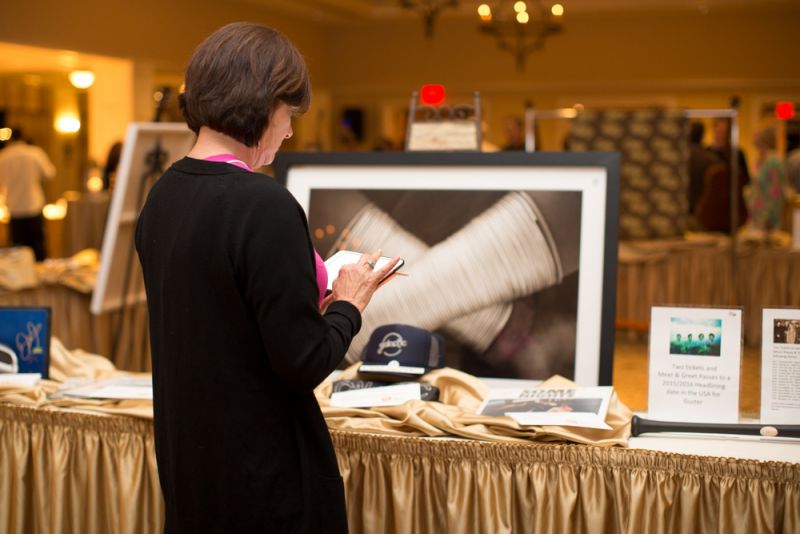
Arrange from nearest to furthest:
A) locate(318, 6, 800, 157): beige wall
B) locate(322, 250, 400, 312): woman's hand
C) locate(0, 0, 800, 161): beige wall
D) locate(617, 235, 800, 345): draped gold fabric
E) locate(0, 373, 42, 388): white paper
→ 1. locate(322, 250, 400, 312): woman's hand
2. locate(0, 373, 42, 388): white paper
3. locate(617, 235, 800, 345): draped gold fabric
4. locate(0, 0, 800, 161): beige wall
5. locate(318, 6, 800, 157): beige wall

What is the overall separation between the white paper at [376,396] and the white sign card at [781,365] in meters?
0.75

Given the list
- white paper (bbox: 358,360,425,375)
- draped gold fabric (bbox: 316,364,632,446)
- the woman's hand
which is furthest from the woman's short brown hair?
white paper (bbox: 358,360,425,375)

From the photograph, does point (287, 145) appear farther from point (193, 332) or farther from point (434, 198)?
point (193, 332)

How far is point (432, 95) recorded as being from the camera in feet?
10.7

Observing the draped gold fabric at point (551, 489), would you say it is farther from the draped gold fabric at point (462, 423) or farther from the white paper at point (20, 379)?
the white paper at point (20, 379)

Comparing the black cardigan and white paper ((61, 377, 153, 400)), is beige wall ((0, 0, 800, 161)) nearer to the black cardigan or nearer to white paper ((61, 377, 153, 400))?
white paper ((61, 377, 153, 400))

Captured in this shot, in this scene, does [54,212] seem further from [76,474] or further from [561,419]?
[561,419]

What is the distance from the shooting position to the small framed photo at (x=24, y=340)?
7.71 ft

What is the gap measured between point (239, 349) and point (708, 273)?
555 cm

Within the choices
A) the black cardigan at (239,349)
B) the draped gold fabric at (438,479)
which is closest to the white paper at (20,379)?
the draped gold fabric at (438,479)

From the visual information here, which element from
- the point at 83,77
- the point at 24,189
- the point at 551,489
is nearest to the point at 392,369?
the point at 551,489

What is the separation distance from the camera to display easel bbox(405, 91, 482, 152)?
295 cm

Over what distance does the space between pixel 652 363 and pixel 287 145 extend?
1189cm

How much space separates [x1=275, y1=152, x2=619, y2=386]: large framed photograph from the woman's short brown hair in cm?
104
